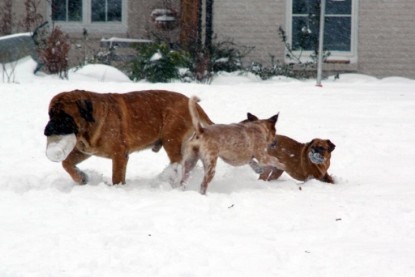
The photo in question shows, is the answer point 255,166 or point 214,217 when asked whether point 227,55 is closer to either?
point 255,166

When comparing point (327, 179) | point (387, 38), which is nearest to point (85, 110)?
point (327, 179)

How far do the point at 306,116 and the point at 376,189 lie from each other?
13.9 ft

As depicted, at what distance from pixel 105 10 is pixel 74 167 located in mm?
14310

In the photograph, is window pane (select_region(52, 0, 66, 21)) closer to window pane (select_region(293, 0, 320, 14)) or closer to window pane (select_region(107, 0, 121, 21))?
window pane (select_region(107, 0, 121, 21))

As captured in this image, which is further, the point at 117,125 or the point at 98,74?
the point at 98,74

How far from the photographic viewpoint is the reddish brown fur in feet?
24.9

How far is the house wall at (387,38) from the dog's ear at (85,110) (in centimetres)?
1280

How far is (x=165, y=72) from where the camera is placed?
1625cm

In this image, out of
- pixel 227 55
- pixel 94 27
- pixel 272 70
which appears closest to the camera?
pixel 272 70

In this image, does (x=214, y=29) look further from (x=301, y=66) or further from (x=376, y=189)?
(x=376, y=189)

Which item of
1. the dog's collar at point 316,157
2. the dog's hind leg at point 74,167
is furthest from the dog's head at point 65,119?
the dog's collar at point 316,157

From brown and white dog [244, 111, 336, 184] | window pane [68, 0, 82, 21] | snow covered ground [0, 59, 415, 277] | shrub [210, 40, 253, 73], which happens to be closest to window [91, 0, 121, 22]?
window pane [68, 0, 82, 21]

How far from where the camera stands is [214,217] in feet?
18.7

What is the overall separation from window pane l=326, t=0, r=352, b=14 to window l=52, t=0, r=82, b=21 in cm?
607
